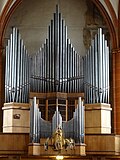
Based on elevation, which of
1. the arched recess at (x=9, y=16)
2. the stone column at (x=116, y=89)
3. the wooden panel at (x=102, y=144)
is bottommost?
the wooden panel at (x=102, y=144)

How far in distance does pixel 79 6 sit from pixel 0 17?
3783 millimetres

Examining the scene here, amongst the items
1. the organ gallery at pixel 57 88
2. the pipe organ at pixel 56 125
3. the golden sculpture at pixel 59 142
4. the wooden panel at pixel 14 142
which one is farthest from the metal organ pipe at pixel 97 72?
the wooden panel at pixel 14 142

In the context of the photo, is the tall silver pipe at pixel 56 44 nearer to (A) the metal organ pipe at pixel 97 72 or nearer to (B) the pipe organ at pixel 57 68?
(B) the pipe organ at pixel 57 68

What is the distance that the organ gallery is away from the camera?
20.7 meters

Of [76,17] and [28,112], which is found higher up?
[76,17]

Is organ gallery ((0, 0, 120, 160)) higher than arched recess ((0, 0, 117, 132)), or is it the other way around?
arched recess ((0, 0, 117, 132))

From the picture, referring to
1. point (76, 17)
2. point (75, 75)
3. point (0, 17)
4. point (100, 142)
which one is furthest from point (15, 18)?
point (100, 142)

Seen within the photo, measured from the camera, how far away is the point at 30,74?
2172 centimetres

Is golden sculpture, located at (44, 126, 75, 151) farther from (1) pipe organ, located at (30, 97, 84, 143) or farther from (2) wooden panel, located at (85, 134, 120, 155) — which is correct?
(2) wooden panel, located at (85, 134, 120, 155)

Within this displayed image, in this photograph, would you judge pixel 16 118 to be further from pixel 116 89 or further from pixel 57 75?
pixel 116 89

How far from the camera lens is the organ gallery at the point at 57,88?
2073 cm

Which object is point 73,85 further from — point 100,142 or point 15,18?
point 15,18

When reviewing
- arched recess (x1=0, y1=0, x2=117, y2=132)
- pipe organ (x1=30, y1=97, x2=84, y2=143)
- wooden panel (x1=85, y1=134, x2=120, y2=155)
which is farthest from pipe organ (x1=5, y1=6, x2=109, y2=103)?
wooden panel (x1=85, y1=134, x2=120, y2=155)

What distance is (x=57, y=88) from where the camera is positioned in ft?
70.6
